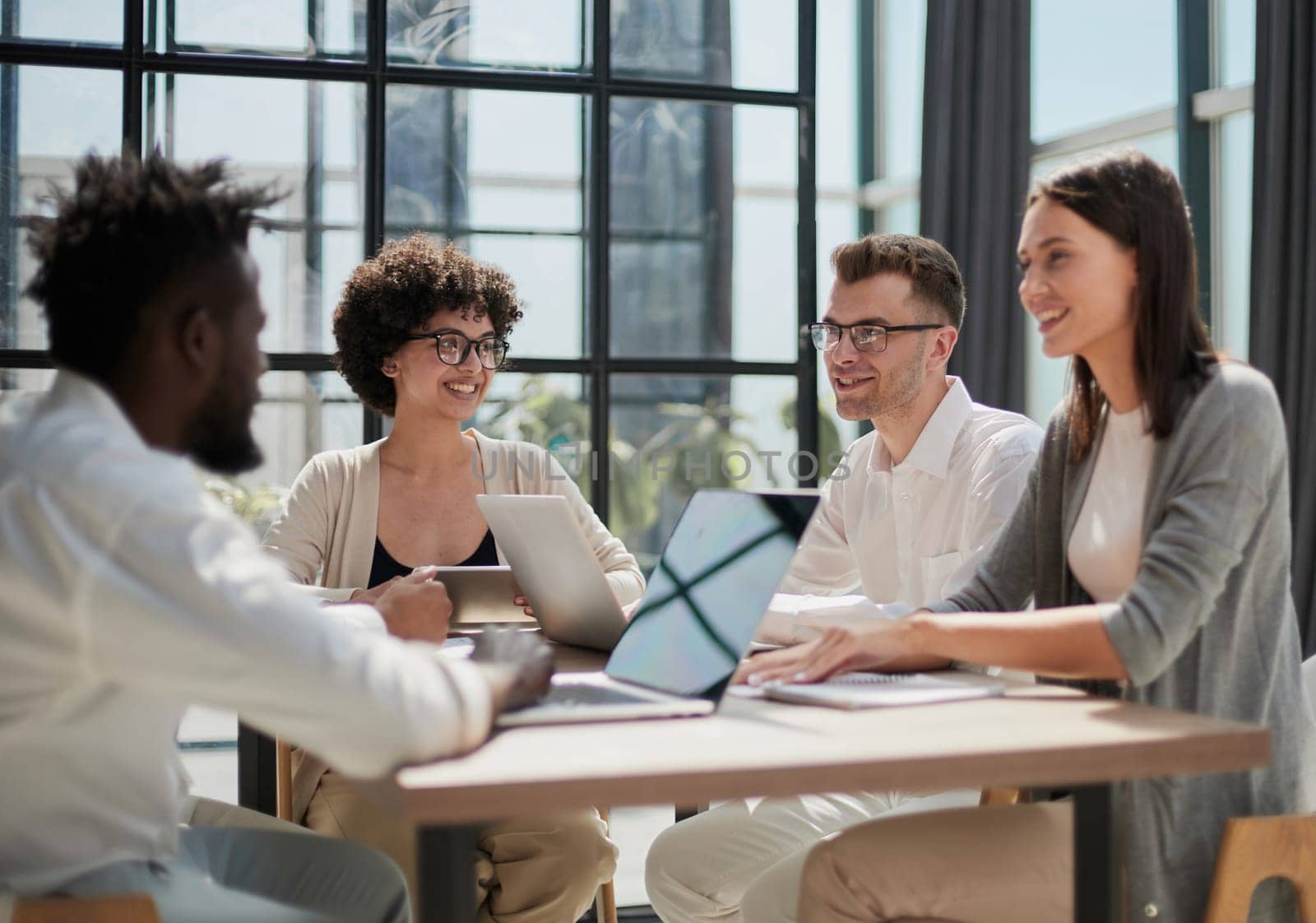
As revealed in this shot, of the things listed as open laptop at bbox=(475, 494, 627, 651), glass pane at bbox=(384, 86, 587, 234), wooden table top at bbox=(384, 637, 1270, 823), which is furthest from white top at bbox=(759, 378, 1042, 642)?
glass pane at bbox=(384, 86, 587, 234)

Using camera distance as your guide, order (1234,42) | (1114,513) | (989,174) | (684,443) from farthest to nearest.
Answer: (989,174), (1234,42), (684,443), (1114,513)

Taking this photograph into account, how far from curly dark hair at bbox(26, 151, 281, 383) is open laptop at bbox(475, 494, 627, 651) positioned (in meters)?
0.65

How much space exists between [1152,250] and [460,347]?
1.59 metres

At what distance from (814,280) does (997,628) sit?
239cm

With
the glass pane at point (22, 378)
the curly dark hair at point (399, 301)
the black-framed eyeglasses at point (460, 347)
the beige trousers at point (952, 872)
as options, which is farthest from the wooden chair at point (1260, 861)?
the glass pane at point (22, 378)

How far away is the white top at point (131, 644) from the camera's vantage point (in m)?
1.08

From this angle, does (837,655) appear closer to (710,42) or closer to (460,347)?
(460,347)

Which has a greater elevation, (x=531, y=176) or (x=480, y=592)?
(x=531, y=176)

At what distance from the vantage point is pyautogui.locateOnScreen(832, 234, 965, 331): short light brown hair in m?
2.62

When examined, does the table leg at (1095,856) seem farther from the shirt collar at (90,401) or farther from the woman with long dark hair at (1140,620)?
the shirt collar at (90,401)

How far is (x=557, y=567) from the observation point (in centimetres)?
192

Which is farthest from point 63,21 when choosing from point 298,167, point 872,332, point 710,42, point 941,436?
point 941,436

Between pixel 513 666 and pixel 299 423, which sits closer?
pixel 513 666

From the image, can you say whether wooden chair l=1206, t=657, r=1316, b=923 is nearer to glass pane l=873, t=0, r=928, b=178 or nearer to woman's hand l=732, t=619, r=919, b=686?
woman's hand l=732, t=619, r=919, b=686
